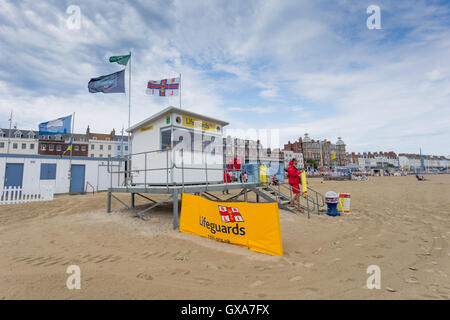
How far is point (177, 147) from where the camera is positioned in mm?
8148

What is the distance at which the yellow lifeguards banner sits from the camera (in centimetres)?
449

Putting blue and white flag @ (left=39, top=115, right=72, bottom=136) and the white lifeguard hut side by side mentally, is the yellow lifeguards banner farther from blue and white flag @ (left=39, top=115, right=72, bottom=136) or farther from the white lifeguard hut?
blue and white flag @ (left=39, top=115, right=72, bottom=136)

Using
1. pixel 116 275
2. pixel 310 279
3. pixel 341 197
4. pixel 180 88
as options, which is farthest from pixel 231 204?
pixel 180 88

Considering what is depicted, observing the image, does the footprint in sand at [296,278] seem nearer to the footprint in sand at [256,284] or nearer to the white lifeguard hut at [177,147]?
the footprint in sand at [256,284]

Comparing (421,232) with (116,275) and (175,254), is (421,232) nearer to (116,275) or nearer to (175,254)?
(175,254)

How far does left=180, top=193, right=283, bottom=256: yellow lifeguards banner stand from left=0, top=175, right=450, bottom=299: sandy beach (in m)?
0.24

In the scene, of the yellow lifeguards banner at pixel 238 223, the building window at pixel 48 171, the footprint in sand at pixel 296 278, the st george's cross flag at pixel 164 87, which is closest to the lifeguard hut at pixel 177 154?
the yellow lifeguards banner at pixel 238 223

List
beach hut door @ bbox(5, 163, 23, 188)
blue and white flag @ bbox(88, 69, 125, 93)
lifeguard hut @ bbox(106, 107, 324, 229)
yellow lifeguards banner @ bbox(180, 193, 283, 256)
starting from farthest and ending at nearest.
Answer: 1. beach hut door @ bbox(5, 163, 23, 188)
2. blue and white flag @ bbox(88, 69, 125, 93)
3. lifeguard hut @ bbox(106, 107, 324, 229)
4. yellow lifeguards banner @ bbox(180, 193, 283, 256)

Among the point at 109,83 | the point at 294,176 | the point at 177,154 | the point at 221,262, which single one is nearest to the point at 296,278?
the point at 221,262

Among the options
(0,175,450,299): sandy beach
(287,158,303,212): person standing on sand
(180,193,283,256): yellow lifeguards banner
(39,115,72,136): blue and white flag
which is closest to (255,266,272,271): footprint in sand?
(0,175,450,299): sandy beach

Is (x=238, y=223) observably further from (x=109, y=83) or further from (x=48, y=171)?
(x=48, y=171)

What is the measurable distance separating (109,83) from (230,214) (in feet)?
41.3

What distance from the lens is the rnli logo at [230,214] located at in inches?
199

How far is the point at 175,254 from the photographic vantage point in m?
4.68
